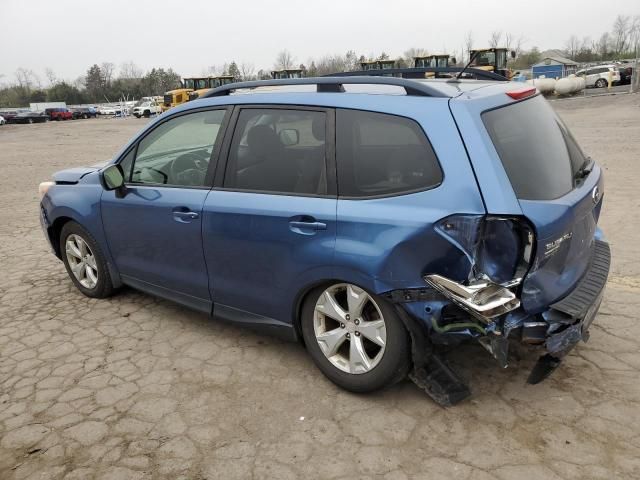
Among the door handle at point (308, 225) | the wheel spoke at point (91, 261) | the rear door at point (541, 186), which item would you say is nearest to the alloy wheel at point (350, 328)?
the door handle at point (308, 225)

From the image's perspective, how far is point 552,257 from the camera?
263cm

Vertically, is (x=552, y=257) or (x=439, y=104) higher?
(x=439, y=104)

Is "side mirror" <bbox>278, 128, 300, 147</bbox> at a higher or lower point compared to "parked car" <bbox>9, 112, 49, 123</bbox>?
higher

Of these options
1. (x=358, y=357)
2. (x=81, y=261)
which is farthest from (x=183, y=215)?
(x=81, y=261)

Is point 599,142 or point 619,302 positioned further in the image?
point 599,142

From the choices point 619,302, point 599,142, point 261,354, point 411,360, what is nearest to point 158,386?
point 261,354

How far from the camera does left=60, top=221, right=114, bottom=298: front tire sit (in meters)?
4.46

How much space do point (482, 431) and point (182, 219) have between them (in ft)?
7.24

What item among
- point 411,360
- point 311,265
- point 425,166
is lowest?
point 411,360

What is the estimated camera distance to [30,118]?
50.1 m

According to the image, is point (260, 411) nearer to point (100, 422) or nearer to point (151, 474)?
point (151, 474)

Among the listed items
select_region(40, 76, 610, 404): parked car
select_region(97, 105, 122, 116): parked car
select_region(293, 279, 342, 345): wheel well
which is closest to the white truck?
select_region(97, 105, 122, 116): parked car

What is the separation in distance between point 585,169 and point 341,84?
1.50 metres

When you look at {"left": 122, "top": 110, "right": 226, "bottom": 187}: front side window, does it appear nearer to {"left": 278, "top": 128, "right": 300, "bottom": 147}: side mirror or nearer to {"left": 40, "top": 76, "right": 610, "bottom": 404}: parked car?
{"left": 40, "top": 76, "right": 610, "bottom": 404}: parked car
